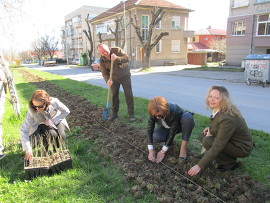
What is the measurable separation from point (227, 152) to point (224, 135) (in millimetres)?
401

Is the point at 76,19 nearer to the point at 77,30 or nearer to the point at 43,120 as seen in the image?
the point at 77,30

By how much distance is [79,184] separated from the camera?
119 inches

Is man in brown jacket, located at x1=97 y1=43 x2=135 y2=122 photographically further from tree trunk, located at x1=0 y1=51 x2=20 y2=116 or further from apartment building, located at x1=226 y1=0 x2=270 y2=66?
apartment building, located at x1=226 y1=0 x2=270 y2=66

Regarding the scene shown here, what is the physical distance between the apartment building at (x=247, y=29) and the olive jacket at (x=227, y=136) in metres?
22.5

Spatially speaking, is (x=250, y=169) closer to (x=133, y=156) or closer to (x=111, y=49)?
(x=133, y=156)

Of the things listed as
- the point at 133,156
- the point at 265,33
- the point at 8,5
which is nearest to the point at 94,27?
the point at 265,33

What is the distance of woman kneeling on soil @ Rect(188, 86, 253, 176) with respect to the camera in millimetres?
2801

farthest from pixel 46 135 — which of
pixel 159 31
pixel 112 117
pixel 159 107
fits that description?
pixel 159 31

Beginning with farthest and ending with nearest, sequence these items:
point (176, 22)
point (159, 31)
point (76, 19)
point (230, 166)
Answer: point (76, 19)
point (176, 22)
point (159, 31)
point (230, 166)

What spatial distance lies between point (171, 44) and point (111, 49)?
2847 cm

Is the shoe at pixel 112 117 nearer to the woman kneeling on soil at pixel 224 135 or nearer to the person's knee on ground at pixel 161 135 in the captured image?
the person's knee on ground at pixel 161 135

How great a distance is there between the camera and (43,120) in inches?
150

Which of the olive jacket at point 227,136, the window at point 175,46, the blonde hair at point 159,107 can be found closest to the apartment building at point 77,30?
the window at point 175,46

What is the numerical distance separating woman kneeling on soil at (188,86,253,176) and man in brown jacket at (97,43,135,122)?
2649 mm
